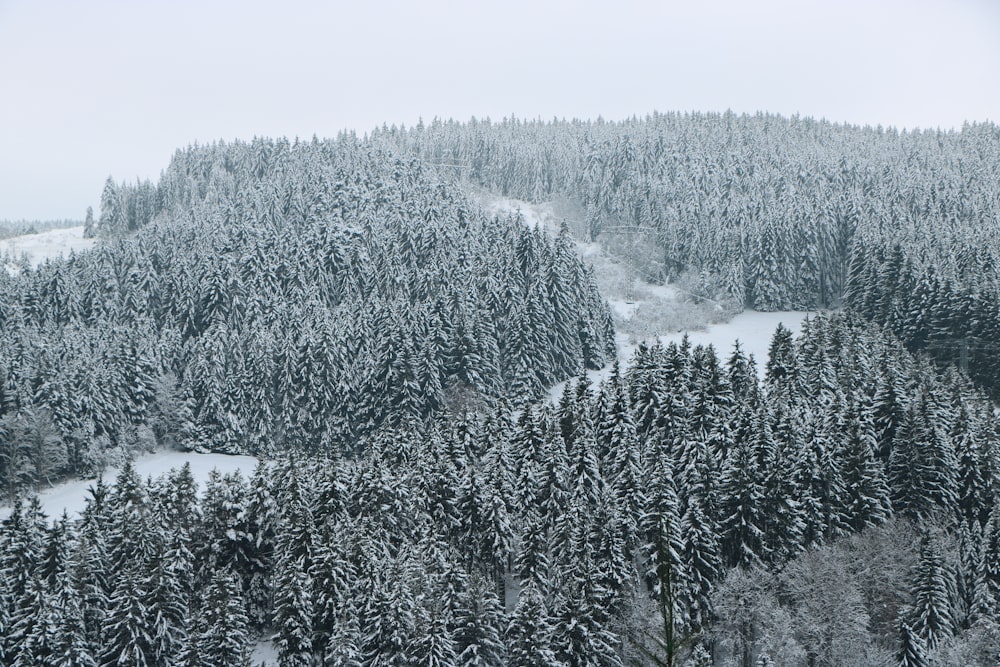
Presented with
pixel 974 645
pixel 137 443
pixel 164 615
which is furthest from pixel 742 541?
pixel 137 443

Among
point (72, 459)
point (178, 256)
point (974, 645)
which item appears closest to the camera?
point (974, 645)

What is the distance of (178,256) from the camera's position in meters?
124

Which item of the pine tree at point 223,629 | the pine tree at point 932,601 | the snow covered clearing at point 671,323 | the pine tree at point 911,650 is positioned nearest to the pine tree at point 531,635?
the pine tree at point 223,629

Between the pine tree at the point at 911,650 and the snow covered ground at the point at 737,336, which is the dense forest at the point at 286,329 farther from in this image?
the pine tree at the point at 911,650

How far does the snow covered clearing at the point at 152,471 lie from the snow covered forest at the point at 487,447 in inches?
78.8

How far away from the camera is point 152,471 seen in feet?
294

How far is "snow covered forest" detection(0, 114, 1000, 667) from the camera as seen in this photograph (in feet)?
151

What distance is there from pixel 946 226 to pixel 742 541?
315ft

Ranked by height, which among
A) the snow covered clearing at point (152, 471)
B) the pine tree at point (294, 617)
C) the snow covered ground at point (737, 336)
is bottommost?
the snow covered clearing at point (152, 471)

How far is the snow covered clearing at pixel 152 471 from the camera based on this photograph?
8119 cm

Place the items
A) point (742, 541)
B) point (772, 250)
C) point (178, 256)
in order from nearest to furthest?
point (742, 541) < point (178, 256) < point (772, 250)

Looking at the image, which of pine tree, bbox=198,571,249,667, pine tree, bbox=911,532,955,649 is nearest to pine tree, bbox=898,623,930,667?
pine tree, bbox=911,532,955,649

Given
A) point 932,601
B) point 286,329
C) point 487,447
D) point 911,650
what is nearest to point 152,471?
point 286,329

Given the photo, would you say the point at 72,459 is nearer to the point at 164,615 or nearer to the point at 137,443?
the point at 137,443
